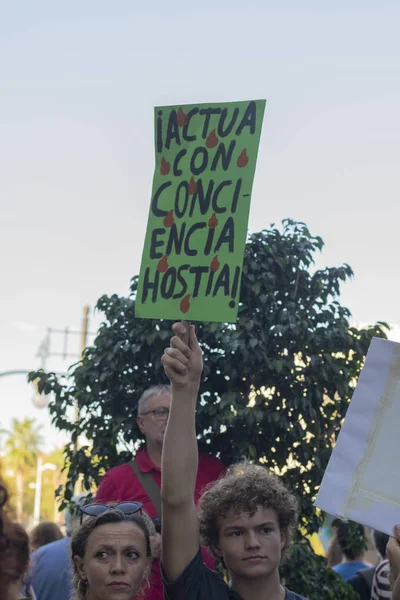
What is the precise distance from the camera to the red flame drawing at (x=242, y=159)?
371 centimetres

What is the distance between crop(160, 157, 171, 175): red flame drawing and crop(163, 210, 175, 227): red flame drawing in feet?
0.55

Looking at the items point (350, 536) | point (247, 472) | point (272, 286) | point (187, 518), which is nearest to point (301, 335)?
point (272, 286)

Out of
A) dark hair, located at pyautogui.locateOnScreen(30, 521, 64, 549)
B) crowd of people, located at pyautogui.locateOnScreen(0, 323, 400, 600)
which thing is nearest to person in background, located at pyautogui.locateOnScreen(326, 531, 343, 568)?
dark hair, located at pyautogui.locateOnScreen(30, 521, 64, 549)

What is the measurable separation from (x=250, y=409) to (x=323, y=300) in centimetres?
89

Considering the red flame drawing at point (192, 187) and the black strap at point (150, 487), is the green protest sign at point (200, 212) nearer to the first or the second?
the red flame drawing at point (192, 187)

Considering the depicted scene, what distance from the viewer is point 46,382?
6.64 m

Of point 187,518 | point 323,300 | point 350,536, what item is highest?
point 323,300

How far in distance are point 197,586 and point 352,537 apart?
3.69m

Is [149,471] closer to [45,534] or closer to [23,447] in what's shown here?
[45,534]

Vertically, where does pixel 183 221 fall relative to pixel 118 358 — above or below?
above

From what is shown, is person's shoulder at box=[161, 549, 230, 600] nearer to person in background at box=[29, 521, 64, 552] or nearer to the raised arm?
the raised arm

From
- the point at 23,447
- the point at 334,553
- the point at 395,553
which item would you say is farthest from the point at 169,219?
the point at 23,447

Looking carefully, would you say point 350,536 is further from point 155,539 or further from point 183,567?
point 183,567

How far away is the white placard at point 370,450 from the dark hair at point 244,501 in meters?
0.26
